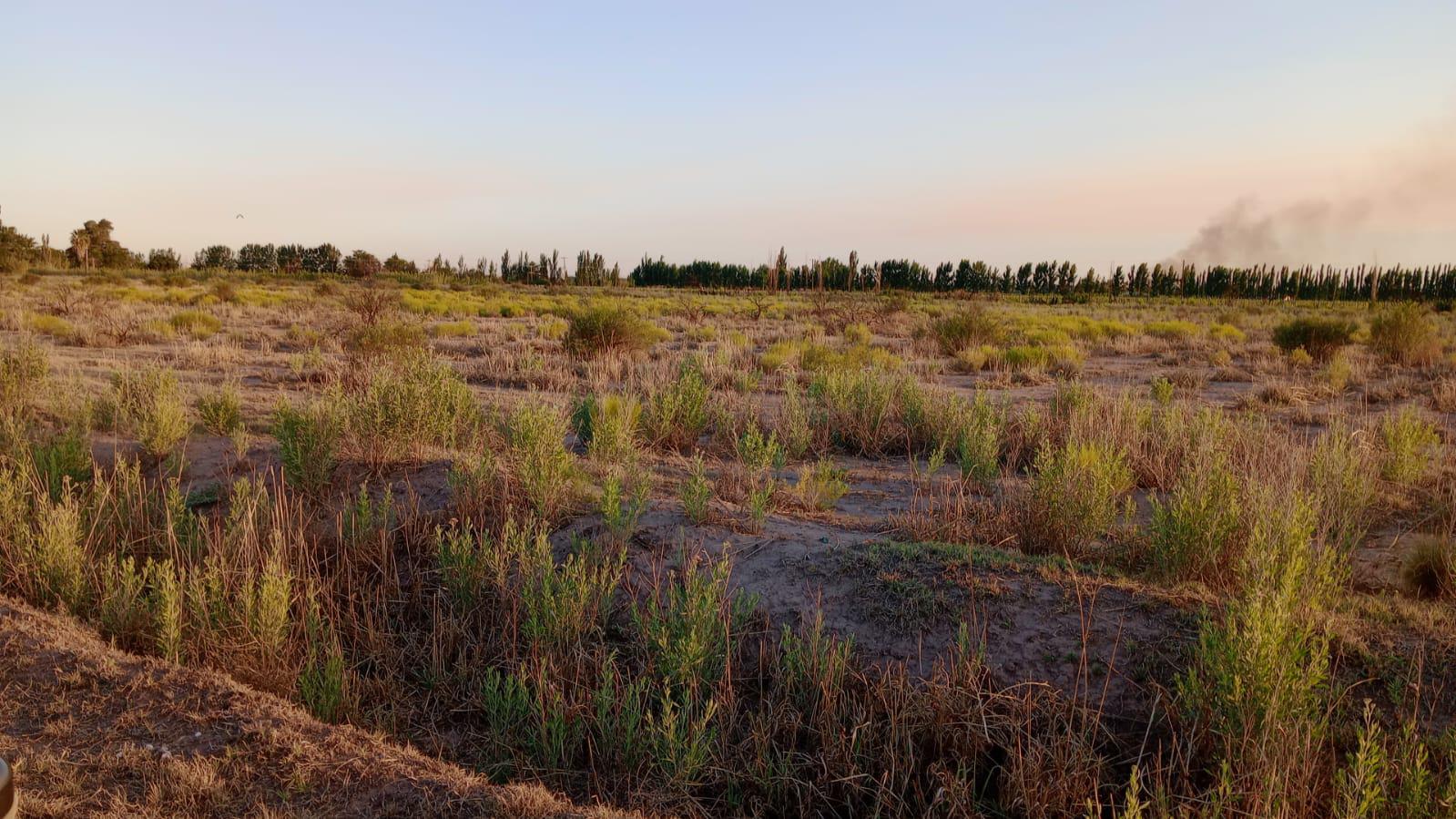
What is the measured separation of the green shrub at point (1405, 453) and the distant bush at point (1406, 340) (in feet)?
35.8

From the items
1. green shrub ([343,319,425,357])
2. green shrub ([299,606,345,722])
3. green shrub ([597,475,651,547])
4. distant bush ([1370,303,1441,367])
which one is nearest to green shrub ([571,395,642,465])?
green shrub ([597,475,651,547])

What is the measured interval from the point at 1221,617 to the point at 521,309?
2441 cm

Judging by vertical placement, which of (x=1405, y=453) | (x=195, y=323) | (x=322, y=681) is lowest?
(x=322, y=681)

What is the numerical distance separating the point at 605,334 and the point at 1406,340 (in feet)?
51.1

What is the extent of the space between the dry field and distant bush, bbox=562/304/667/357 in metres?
6.67

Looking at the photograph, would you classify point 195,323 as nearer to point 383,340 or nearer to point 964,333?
point 383,340

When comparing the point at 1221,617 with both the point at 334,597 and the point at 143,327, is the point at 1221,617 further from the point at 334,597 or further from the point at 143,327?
the point at 143,327

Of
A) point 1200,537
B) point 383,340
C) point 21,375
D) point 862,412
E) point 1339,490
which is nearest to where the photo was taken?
point 1200,537

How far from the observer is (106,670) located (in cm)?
362

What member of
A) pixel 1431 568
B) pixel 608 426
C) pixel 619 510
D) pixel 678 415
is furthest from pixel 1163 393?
pixel 619 510

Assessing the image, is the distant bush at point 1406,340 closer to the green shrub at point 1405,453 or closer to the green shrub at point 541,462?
the green shrub at point 1405,453

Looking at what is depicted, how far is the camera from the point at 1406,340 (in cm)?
1673

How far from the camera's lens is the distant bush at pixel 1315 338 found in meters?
16.8

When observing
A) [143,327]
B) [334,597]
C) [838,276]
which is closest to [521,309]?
→ [143,327]
